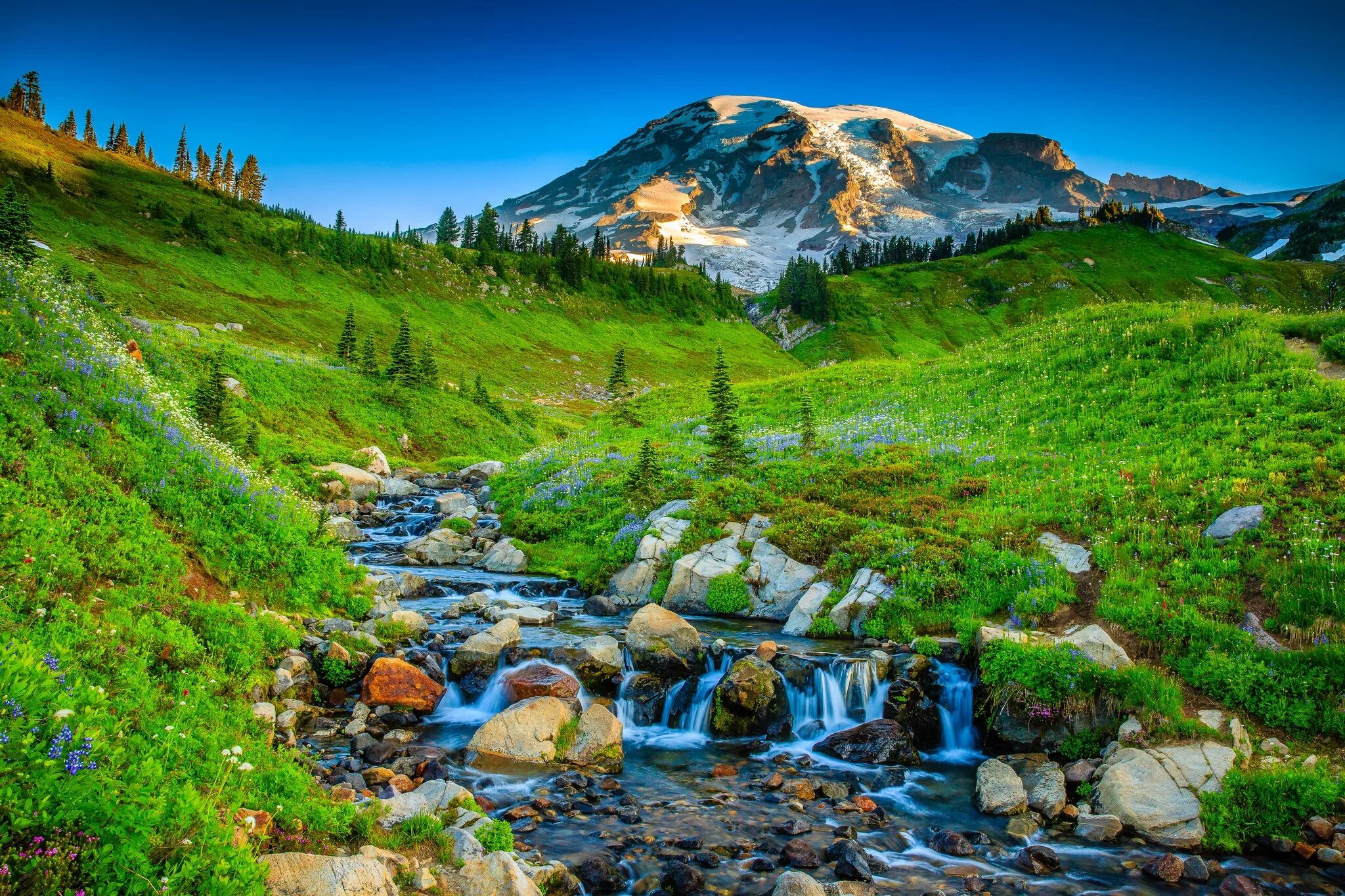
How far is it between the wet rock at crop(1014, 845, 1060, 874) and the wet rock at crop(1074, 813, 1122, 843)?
0.81 m

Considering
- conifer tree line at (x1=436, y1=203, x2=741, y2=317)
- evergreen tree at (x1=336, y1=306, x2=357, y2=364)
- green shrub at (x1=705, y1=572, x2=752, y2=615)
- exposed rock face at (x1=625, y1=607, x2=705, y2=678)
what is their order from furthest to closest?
conifer tree line at (x1=436, y1=203, x2=741, y2=317) < evergreen tree at (x1=336, y1=306, x2=357, y2=364) < green shrub at (x1=705, y1=572, x2=752, y2=615) < exposed rock face at (x1=625, y1=607, x2=705, y2=678)

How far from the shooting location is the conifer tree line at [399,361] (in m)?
52.6

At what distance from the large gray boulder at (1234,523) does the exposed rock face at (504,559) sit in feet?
67.1

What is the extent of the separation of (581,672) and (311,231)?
133666mm

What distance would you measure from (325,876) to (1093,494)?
18757 mm

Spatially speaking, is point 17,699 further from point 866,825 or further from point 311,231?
point 311,231

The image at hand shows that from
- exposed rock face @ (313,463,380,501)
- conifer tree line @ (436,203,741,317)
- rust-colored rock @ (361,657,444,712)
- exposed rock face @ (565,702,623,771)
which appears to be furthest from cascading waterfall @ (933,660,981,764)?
conifer tree line @ (436,203,741,317)

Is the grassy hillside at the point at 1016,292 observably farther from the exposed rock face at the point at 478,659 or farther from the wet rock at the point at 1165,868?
the wet rock at the point at 1165,868

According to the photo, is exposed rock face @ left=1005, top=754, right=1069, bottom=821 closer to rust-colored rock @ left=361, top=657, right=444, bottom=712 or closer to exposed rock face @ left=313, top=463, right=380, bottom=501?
rust-colored rock @ left=361, top=657, right=444, bottom=712

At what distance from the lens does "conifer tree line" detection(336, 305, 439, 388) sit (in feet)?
172

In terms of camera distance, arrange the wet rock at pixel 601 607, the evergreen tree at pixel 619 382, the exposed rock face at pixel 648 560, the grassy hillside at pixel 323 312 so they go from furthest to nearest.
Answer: the evergreen tree at pixel 619 382 → the grassy hillside at pixel 323 312 → the exposed rock face at pixel 648 560 → the wet rock at pixel 601 607

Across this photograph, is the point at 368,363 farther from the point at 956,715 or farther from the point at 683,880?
the point at 683,880

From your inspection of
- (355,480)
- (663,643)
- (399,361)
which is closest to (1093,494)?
(663,643)

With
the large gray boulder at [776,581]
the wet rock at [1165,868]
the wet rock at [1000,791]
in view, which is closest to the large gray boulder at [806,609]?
the large gray boulder at [776,581]
